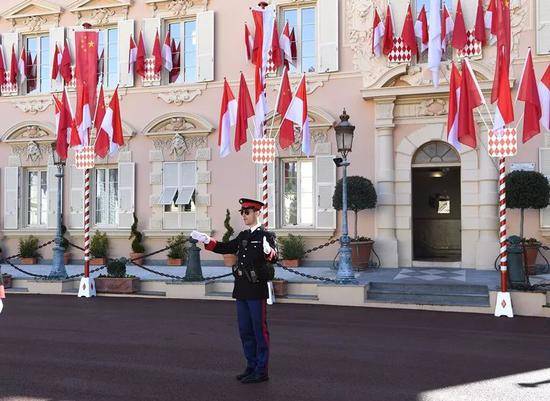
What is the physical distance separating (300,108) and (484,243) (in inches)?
214

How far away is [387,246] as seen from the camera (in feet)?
47.7

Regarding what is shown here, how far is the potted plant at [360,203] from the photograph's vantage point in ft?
45.6

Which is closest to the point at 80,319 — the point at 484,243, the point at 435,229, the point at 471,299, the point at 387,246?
the point at 471,299

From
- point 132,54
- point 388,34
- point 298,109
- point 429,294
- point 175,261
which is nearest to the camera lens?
point 429,294

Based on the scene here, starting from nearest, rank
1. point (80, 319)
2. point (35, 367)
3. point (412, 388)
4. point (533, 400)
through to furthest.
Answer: point (533, 400)
point (412, 388)
point (35, 367)
point (80, 319)

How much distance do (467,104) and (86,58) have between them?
8.01 meters

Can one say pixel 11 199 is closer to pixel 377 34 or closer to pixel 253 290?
→ pixel 377 34

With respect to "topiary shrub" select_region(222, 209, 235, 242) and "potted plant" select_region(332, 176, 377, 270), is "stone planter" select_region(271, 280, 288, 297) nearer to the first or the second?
"potted plant" select_region(332, 176, 377, 270)

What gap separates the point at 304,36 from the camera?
15.9 m

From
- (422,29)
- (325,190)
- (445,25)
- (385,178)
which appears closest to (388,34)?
(422,29)

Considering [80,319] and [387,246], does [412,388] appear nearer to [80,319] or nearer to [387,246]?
[80,319]

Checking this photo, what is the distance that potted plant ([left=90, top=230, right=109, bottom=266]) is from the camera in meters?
16.8

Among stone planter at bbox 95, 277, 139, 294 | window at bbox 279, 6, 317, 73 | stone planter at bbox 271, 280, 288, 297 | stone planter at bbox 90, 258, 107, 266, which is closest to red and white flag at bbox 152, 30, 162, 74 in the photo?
window at bbox 279, 6, 317, 73

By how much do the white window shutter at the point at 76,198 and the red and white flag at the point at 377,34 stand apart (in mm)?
9013
